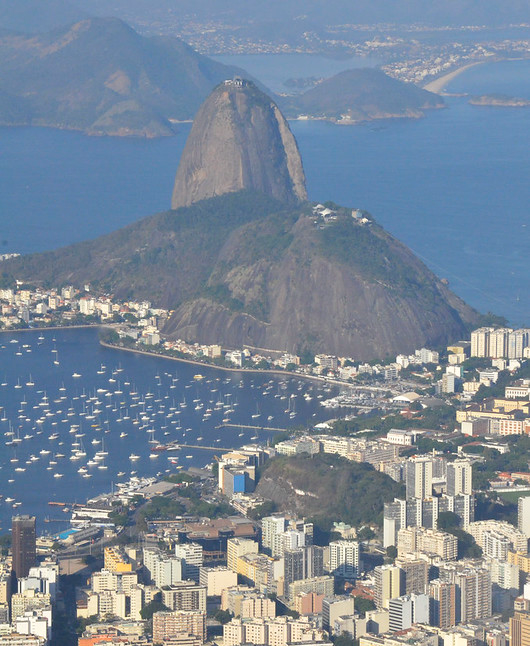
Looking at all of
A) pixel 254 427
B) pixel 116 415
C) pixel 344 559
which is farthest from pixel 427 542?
pixel 116 415

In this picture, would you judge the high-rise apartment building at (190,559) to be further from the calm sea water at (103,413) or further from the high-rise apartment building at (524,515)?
the high-rise apartment building at (524,515)

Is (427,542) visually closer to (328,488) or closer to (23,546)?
(328,488)

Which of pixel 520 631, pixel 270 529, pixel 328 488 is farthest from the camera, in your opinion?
pixel 328 488

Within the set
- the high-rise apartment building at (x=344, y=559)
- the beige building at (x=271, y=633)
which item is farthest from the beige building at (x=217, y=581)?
the beige building at (x=271, y=633)

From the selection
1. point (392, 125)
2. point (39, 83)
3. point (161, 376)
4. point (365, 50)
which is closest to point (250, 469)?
point (161, 376)

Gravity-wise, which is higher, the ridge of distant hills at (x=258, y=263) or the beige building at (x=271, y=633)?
the ridge of distant hills at (x=258, y=263)


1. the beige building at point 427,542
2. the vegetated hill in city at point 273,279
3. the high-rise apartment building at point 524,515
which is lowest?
the beige building at point 427,542

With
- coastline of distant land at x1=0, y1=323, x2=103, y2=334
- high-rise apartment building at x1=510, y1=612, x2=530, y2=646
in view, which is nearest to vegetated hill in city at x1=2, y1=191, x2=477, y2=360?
coastline of distant land at x1=0, y1=323, x2=103, y2=334
